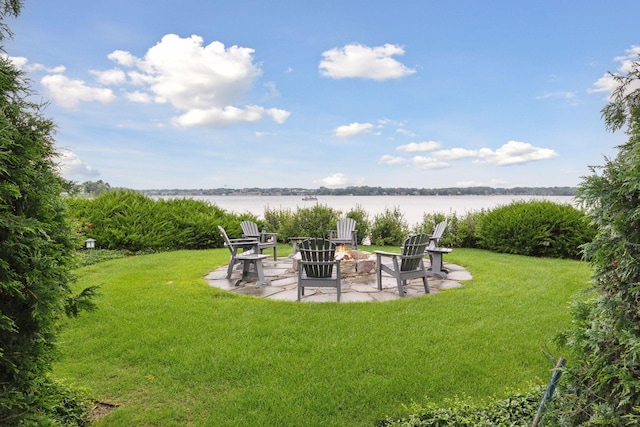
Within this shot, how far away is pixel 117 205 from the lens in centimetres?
1066

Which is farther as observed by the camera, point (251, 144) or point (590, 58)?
point (251, 144)

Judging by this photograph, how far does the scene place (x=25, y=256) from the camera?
162 centimetres

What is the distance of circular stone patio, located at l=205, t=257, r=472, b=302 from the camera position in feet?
17.0

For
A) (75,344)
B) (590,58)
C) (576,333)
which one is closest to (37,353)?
(75,344)

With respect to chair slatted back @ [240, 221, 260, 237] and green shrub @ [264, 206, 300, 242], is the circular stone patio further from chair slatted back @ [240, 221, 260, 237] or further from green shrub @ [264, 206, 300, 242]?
green shrub @ [264, 206, 300, 242]

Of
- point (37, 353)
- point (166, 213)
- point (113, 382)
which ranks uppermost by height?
point (166, 213)

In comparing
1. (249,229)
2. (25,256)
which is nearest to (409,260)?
(249,229)

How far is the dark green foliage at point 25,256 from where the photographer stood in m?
1.56

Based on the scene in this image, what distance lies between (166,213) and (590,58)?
10.8 metres

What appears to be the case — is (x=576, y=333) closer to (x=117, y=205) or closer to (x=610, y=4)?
(x=610, y=4)

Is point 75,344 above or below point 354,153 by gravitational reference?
below

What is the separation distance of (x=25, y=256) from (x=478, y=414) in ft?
8.80

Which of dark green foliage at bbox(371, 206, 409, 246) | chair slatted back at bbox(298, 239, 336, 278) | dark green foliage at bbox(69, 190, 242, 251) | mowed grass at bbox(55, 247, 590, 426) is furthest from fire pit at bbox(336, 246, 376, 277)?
dark green foliage at bbox(69, 190, 242, 251)

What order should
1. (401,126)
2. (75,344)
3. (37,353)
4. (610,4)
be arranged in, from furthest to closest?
(401,126), (610,4), (75,344), (37,353)
